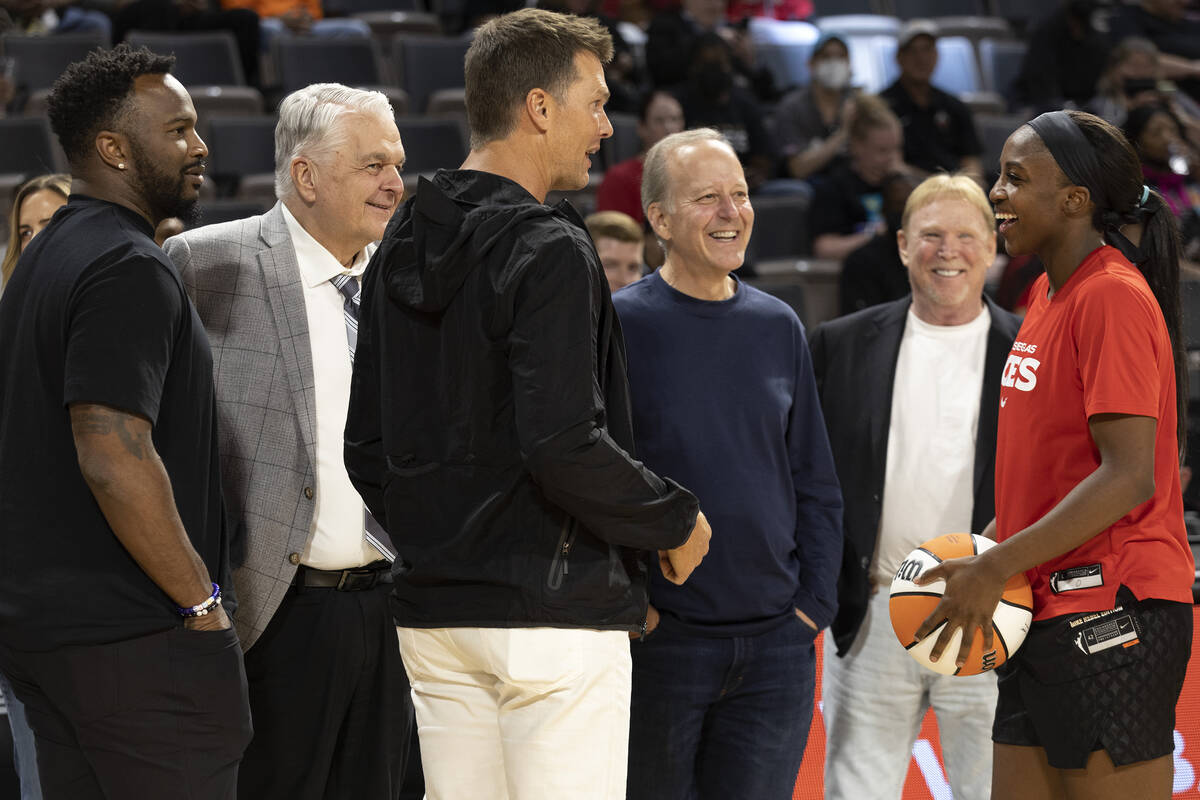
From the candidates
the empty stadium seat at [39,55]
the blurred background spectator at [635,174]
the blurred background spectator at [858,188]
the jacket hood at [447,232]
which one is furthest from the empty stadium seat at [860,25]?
the jacket hood at [447,232]

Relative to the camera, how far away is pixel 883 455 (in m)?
3.24

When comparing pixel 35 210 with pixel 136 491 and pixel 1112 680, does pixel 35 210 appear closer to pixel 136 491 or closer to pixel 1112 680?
pixel 136 491

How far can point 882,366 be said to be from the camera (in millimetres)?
3311

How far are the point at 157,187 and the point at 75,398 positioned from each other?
45 centimetres

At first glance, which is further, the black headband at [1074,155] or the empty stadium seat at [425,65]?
the empty stadium seat at [425,65]

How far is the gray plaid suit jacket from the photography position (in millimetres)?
2662

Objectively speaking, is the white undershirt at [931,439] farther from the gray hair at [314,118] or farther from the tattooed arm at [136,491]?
the tattooed arm at [136,491]

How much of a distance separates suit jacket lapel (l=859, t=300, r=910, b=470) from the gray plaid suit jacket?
1384 millimetres

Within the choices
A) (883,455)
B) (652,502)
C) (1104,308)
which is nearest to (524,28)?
(652,502)

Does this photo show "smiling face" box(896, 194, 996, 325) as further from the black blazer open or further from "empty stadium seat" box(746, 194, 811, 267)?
"empty stadium seat" box(746, 194, 811, 267)

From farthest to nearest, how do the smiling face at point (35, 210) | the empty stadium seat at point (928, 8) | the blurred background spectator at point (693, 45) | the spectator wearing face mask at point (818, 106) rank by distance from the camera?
the empty stadium seat at point (928, 8)
the spectator wearing face mask at point (818, 106)
the blurred background spectator at point (693, 45)
the smiling face at point (35, 210)

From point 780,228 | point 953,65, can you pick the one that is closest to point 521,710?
point 780,228

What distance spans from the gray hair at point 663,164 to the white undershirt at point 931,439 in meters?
0.81

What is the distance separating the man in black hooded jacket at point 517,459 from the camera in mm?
2000
